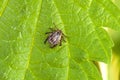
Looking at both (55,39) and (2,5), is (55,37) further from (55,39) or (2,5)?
A: (2,5)

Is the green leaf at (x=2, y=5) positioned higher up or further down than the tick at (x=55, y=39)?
higher up

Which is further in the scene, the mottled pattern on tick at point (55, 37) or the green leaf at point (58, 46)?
the mottled pattern on tick at point (55, 37)

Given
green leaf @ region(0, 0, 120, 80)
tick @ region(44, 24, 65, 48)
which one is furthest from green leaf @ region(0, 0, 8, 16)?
tick @ region(44, 24, 65, 48)

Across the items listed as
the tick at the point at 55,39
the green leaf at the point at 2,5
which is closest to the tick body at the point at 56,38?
the tick at the point at 55,39

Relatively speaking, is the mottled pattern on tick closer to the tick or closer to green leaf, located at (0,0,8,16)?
the tick

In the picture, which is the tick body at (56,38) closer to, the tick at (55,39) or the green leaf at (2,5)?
the tick at (55,39)

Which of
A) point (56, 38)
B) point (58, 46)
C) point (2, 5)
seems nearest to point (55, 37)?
point (56, 38)

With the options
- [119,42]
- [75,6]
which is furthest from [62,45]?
[119,42]
